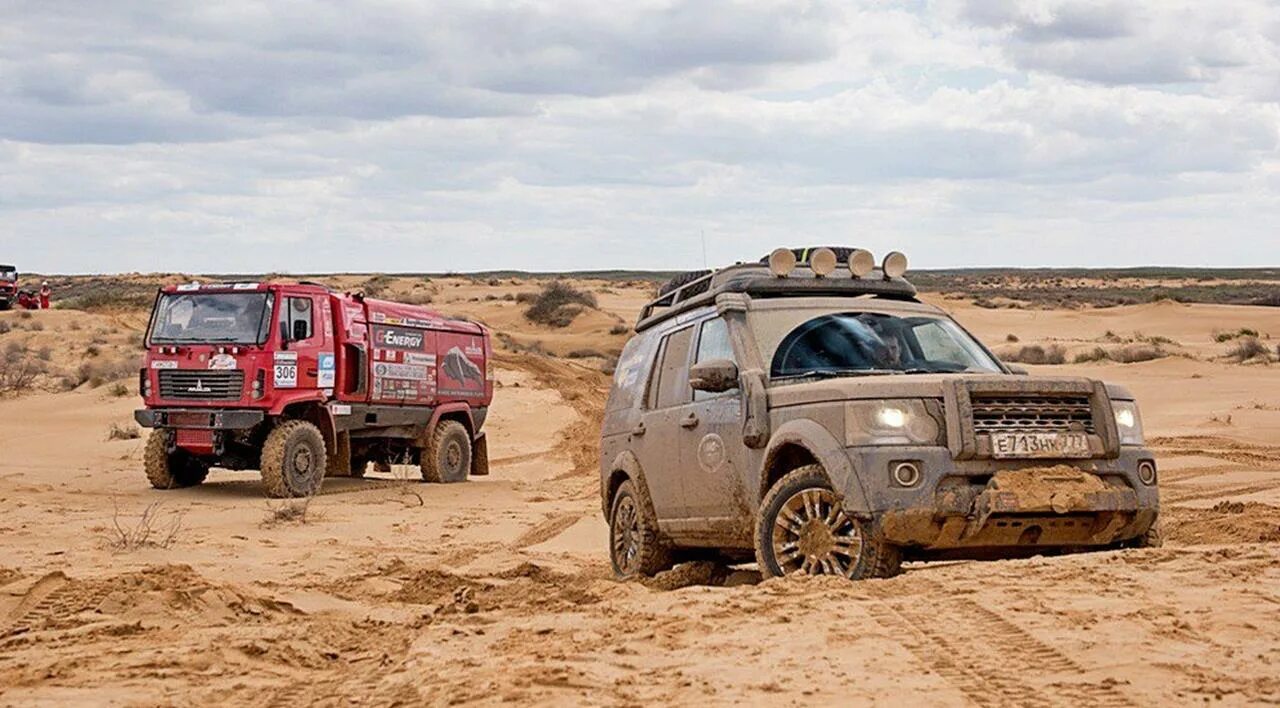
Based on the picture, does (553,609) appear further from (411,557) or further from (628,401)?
(411,557)

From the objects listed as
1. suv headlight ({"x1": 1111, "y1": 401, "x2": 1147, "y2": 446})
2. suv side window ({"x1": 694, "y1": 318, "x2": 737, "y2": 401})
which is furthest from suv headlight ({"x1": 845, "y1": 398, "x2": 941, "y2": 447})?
suv side window ({"x1": 694, "y1": 318, "x2": 737, "y2": 401})

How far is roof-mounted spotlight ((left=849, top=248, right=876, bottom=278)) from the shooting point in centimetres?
977

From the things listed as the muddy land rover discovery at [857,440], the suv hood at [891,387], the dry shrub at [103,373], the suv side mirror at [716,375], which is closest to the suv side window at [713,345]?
the muddy land rover discovery at [857,440]

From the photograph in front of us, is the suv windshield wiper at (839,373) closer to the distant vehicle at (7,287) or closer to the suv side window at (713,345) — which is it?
the suv side window at (713,345)

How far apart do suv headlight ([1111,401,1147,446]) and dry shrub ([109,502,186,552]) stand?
7.15m

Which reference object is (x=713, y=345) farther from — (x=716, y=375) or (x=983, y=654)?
(x=983, y=654)

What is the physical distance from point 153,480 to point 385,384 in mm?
3021

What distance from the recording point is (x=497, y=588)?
388 inches

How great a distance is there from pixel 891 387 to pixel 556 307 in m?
54.0

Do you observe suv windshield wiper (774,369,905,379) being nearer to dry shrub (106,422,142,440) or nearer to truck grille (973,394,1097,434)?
truck grille (973,394,1097,434)

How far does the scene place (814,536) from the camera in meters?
7.96

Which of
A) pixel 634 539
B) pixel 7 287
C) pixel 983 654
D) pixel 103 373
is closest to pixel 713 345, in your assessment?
pixel 634 539

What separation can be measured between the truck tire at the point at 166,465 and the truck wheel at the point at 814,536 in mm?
12161

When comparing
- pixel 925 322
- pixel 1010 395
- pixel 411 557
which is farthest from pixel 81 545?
pixel 1010 395
